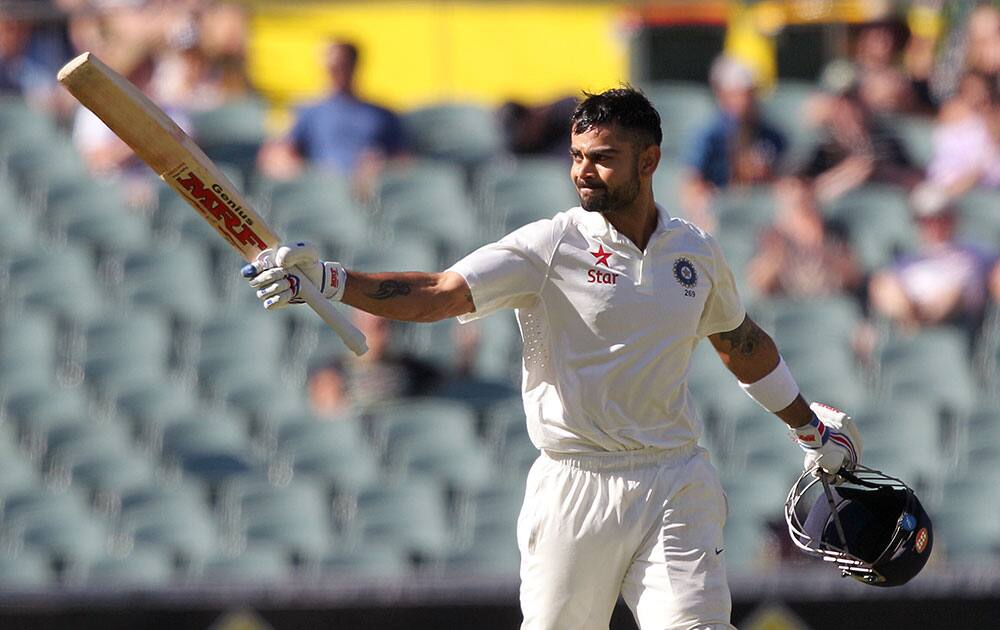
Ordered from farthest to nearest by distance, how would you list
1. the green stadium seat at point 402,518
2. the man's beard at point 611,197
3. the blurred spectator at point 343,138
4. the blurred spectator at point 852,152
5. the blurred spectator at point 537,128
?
the blurred spectator at point 537,128, the blurred spectator at point 852,152, the blurred spectator at point 343,138, the green stadium seat at point 402,518, the man's beard at point 611,197

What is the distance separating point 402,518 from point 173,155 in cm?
417

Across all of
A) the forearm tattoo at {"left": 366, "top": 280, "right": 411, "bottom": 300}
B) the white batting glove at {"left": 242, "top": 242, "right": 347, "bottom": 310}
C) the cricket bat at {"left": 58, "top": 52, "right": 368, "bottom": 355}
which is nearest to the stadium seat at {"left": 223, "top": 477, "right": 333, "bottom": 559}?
the cricket bat at {"left": 58, "top": 52, "right": 368, "bottom": 355}

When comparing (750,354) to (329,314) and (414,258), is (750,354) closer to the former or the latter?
(329,314)

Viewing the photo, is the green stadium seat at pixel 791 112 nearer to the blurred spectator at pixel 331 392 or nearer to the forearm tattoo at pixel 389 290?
the blurred spectator at pixel 331 392

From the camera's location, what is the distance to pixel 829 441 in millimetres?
5512

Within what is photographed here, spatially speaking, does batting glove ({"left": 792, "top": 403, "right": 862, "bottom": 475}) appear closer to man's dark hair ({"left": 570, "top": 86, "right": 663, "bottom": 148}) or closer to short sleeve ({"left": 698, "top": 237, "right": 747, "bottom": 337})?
short sleeve ({"left": 698, "top": 237, "right": 747, "bottom": 337})

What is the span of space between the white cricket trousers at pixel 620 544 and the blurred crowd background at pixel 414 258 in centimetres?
317

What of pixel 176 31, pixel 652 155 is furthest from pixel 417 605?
pixel 176 31

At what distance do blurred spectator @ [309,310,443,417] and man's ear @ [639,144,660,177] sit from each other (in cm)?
439

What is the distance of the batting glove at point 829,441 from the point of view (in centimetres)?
548

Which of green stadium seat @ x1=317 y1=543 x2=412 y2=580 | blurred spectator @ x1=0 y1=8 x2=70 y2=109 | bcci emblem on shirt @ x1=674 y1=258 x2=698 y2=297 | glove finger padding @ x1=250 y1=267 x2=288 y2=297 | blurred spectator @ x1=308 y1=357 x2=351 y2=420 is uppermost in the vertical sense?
blurred spectator @ x1=0 y1=8 x2=70 y2=109

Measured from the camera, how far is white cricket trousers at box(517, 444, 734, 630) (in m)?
5.01

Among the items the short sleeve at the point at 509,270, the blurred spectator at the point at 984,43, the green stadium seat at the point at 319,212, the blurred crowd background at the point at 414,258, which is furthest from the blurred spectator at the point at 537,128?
the short sleeve at the point at 509,270

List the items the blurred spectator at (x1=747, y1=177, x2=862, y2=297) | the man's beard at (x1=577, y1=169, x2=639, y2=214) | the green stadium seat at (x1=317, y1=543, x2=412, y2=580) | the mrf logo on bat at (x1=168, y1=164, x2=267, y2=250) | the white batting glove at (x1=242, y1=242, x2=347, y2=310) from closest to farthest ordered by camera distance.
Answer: the white batting glove at (x1=242, y1=242, x2=347, y2=310), the mrf logo on bat at (x1=168, y1=164, x2=267, y2=250), the man's beard at (x1=577, y1=169, x2=639, y2=214), the green stadium seat at (x1=317, y1=543, x2=412, y2=580), the blurred spectator at (x1=747, y1=177, x2=862, y2=297)
